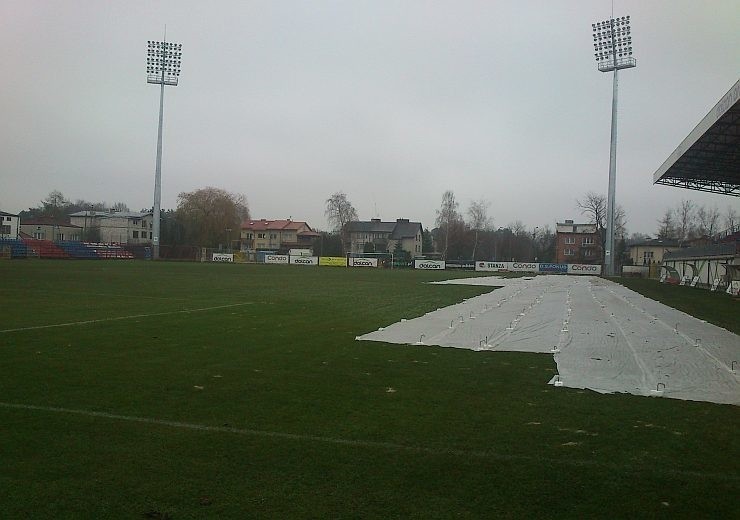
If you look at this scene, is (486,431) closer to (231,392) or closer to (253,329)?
(231,392)

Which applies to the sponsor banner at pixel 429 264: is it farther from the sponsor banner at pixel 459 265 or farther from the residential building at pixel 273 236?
the residential building at pixel 273 236

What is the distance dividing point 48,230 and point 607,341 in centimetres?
11419

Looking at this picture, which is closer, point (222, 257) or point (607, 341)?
point (607, 341)

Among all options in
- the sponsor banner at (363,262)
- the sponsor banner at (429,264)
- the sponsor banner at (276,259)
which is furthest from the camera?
the sponsor banner at (363,262)

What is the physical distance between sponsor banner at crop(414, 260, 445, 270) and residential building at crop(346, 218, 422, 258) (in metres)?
30.4

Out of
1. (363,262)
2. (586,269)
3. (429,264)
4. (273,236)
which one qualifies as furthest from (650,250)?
(273,236)

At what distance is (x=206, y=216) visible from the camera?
95625 mm

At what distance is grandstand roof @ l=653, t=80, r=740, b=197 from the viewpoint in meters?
24.5

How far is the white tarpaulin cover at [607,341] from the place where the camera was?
8.21 meters

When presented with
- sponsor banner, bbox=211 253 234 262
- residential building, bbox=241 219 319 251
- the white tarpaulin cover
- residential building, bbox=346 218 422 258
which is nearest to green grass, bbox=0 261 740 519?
the white tarpaulin cover

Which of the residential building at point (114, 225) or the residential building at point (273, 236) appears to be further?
the residential building at point (273, 236)

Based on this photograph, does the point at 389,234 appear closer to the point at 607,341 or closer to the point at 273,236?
the point at 273,236

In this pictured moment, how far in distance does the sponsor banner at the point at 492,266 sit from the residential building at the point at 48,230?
7071cm

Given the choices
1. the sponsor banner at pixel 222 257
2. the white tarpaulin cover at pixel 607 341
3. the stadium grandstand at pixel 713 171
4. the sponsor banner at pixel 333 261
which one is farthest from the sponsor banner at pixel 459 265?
the white tarpaulin cover at pixel 607 341
